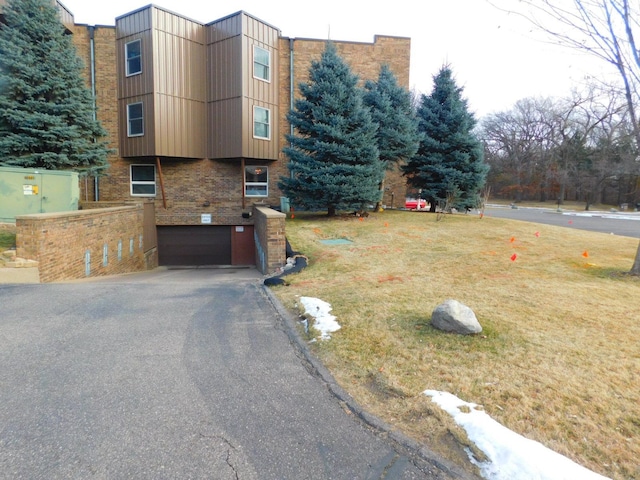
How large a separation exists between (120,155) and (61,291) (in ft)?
37.9

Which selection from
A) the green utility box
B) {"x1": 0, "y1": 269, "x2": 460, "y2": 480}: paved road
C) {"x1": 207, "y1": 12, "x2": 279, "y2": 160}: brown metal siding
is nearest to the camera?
{"x1": 0, "y1": 269, "x2": 460, "y2": 480}: paved road

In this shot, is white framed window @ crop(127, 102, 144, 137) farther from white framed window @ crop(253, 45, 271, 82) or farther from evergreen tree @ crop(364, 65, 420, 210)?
evergreen tree @ crop(364, 65, 420, 210)

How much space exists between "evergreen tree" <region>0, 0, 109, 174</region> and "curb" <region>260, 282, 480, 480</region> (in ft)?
42.7

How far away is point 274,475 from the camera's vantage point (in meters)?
2.31

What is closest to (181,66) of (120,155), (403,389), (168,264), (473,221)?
(120,155)

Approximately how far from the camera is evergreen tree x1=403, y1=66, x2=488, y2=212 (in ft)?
55.1

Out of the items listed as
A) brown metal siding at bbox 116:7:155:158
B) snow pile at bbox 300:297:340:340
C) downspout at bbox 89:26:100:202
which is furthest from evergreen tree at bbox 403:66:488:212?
downspout at bbox 89:26:100:202

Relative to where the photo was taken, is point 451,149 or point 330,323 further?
point 451,149

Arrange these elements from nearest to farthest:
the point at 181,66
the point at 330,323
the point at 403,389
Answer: the point at 403,389
the point at 330,323
the point at 181,66

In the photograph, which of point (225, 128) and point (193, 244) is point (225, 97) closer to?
point (225, 128)

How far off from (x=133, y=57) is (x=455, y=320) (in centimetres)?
1685

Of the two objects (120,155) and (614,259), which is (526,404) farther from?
(120,155)

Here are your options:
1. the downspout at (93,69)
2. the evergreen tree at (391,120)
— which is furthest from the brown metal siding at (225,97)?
the evergreen tree at (391,120)

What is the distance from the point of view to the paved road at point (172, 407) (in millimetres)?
2379
